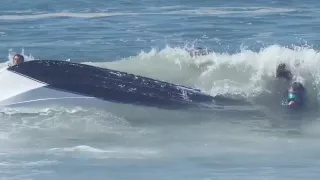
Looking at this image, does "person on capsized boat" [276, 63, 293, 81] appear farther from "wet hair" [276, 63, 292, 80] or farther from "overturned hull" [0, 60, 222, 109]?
"overturned hull" [0, 60, 222, 109]

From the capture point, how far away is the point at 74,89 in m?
16.0

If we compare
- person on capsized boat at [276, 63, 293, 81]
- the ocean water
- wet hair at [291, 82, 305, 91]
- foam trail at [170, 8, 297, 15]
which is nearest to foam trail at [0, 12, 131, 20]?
the ocean water

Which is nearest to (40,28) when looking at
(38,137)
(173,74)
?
(173,74)

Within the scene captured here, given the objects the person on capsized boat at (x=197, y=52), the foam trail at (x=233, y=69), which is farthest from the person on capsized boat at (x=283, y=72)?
the person on capsized boat at (x=197, y=52)

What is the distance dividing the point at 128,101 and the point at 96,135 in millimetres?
2187

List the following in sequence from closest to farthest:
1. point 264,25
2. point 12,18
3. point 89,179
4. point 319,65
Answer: point 89,179 → point 319,65 → point 264,25 → point 12,18

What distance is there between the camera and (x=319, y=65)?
18281mm

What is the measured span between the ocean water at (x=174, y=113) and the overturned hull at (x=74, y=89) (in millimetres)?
277

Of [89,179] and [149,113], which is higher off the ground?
[149,113]

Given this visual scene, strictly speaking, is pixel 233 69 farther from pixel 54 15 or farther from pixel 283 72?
pixel 54 15

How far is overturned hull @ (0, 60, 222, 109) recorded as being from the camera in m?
15.8

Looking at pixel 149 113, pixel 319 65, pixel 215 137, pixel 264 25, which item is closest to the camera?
pixel 215 137

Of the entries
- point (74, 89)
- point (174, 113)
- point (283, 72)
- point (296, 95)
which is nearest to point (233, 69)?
point (283, 72)

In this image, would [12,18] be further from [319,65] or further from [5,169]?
[5,169]
